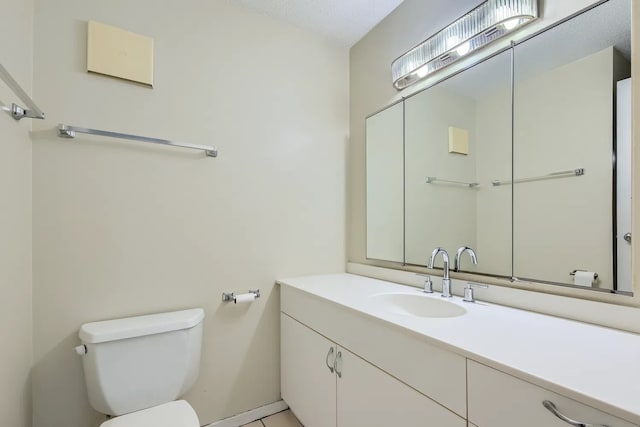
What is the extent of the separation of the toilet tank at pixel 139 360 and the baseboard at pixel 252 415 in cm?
45

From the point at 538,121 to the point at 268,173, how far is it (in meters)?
1.36

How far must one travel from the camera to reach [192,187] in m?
1.57

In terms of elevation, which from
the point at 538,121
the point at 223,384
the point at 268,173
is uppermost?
the point at 538,121

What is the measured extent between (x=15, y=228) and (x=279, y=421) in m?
1.60

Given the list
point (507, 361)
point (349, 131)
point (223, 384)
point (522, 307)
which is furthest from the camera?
point (349, 131)

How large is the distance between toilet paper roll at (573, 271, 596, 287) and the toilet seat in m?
1.47

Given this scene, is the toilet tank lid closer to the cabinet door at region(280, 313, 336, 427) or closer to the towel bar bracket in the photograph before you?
the cabinet door at region(280, 313, 336, 427)

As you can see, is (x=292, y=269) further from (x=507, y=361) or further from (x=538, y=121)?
(x=538, y=121)

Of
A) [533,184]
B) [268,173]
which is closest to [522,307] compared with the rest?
[533,184]

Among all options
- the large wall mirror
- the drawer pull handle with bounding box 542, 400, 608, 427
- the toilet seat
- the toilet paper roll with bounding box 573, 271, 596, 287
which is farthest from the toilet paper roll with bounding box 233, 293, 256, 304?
the toilet paper roll with bounding box 573, 271, 596, 287

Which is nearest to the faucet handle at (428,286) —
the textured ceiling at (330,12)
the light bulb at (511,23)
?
the light bulb at (511,23)

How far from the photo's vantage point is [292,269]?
6.18ft

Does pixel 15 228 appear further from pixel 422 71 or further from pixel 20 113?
pixel 422 71

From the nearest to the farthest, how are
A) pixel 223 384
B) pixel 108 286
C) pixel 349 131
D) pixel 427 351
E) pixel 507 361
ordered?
pixel 507 361
pixel 427 351
pixel 108 286
pixel 223 384
pixel 349 131
